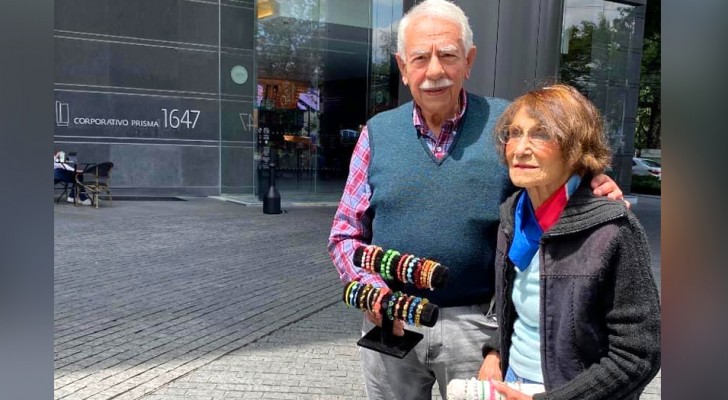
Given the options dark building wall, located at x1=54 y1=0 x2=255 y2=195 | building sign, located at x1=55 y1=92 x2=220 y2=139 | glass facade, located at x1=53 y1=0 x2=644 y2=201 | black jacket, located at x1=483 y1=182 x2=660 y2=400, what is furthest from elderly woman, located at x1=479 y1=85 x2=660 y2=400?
dark building wall, located at x1=54 y1=0 x2=255 y2=195

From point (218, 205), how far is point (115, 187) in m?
3.07

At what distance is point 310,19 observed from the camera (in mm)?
16688

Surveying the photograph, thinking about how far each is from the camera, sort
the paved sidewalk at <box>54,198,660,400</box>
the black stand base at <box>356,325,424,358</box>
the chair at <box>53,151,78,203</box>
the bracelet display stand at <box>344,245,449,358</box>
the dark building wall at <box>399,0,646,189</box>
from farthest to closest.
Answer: the chair at <box>53,151,78,203</box> < the paved sidewalk at <box>54,198,660,400</box> < the dark building wall at <box>399,0,646,189</box> < the black stand base at <box>356,325,424,358</box> < the bracelet display stand at <box>344,245,449,358</box>

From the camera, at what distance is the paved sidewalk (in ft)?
14.6

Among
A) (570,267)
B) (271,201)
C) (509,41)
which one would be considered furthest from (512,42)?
(271,201)

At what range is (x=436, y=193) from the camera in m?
2.01

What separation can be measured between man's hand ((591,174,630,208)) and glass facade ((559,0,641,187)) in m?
15.6

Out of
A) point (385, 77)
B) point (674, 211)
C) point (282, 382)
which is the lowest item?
point (282, 382)

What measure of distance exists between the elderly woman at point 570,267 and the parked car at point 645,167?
24.0 meters

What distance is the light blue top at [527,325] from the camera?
167 cm

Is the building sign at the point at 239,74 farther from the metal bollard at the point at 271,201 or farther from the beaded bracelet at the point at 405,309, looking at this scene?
the beaded bracelet at the point at 405,309

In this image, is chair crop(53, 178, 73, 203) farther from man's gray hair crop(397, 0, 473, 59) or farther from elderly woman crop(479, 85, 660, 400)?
elderly woman crop(479, 85, 660, 400)

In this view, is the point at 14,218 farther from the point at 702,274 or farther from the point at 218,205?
the point at 218,205

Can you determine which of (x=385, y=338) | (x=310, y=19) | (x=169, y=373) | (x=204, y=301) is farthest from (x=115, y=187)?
(x=385, y=338)
